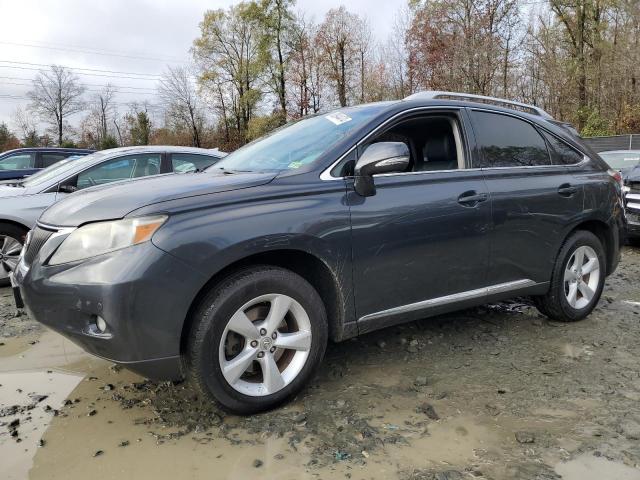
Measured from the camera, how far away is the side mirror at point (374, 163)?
9.36 feet

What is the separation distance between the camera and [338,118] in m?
3.35

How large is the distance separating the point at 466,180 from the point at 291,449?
6.61ft

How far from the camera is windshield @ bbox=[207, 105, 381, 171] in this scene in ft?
10.0

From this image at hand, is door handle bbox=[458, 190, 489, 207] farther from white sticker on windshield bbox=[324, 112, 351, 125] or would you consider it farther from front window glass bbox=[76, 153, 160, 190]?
front window glass bbox=[76, 153, 160, 190]

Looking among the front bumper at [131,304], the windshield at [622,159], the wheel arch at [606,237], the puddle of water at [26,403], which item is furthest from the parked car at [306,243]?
the windshield at [622,159]

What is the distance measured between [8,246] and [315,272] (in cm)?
422

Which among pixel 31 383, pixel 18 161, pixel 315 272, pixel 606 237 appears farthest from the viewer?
pixel 18 161

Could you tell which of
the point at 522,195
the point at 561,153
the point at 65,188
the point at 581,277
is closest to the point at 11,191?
the point at 65,188

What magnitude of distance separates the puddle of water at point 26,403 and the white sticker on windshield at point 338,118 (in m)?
2.35

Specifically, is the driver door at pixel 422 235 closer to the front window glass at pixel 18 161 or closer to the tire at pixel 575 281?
the tire at pixel 575 281

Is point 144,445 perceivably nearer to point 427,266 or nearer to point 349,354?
point 349,354

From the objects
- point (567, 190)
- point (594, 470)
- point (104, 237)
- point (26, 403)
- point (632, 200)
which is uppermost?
point (567, 190)

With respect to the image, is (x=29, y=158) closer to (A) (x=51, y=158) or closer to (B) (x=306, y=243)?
(A) (x=51, y=158)

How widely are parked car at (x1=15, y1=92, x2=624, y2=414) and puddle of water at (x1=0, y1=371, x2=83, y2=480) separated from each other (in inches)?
22.4
